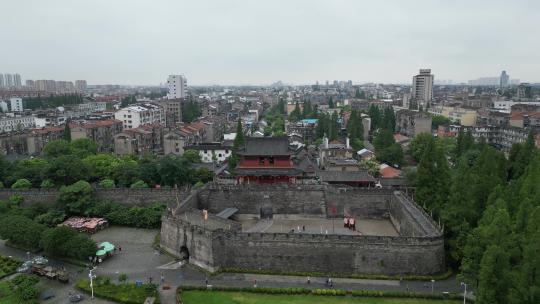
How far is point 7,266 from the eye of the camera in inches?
1160

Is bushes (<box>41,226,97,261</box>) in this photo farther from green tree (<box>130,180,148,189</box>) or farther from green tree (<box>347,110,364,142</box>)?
green tree (<box>347,110,364,142</box>)

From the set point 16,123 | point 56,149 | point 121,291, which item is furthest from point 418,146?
point 16,123

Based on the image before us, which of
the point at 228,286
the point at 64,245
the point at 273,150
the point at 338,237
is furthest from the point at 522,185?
the point at 64,245

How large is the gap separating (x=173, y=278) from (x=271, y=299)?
6.99 metres

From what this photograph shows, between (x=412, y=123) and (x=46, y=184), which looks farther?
(x=412, y=123)

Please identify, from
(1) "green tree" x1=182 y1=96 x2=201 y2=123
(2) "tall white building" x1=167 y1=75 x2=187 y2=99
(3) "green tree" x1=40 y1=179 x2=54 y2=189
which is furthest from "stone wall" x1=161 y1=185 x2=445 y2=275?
(2) "tall white building" x1=167 y1=75 x2=187 y2=99

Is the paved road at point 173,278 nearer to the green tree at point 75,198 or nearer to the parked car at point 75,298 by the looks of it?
the parked car at point 75,298

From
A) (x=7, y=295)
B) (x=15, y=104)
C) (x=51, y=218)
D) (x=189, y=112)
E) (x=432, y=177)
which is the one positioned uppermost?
(x=15, y=104)

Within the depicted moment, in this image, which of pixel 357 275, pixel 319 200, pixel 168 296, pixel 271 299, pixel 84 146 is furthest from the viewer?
pixel 84 146

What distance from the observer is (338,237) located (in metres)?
28.4

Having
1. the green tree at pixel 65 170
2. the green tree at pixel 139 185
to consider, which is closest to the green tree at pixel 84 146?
the green tree at pixel 65 170

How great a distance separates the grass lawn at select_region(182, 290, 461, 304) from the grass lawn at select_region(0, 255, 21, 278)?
1294cm

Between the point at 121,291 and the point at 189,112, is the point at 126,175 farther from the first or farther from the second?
the point at 189,112

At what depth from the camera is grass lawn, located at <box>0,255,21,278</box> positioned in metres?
28.7
